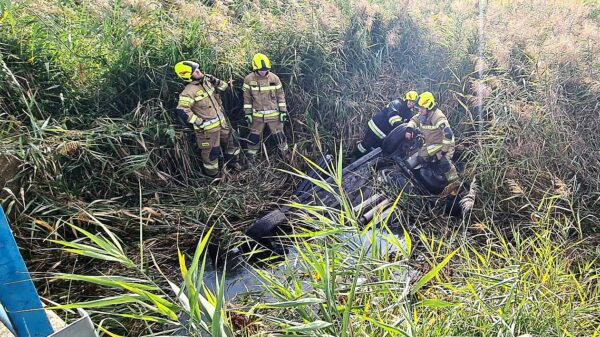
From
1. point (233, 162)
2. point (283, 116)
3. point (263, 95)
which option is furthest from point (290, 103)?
point (233, 162)

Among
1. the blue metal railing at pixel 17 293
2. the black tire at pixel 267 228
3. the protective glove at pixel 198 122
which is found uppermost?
the blue metal railing at pixel 17 293

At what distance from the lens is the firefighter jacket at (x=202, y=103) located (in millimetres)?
4285

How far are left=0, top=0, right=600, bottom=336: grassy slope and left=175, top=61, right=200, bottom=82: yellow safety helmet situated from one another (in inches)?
13.6

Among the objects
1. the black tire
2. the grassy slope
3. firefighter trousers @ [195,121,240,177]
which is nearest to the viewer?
the grassy slope

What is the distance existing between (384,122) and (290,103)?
1.08 m

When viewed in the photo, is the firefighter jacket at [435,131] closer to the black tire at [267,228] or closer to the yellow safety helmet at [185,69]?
the black tire at [267,228]

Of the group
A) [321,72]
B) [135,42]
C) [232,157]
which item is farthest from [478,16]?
[135,42]

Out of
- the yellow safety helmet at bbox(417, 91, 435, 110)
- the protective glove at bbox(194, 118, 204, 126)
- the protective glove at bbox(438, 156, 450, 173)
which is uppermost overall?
the yellow safety helmet at bbox(417, 91, 435, 110)

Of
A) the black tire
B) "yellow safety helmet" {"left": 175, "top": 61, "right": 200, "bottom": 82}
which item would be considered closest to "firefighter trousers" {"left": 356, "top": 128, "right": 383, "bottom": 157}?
the black tire

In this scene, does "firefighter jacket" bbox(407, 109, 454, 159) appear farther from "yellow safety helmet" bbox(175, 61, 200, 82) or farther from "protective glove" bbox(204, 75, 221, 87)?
"yellow safety helmet" bbox(175, 61, 200, 82)

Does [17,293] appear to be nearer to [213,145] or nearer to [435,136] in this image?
[213,145]

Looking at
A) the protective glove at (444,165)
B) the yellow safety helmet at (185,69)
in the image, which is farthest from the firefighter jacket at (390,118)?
the yellow safety helmet at (185,69)

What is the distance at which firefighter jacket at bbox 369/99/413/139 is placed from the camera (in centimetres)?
474

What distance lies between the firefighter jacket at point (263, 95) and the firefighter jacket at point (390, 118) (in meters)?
0.97
